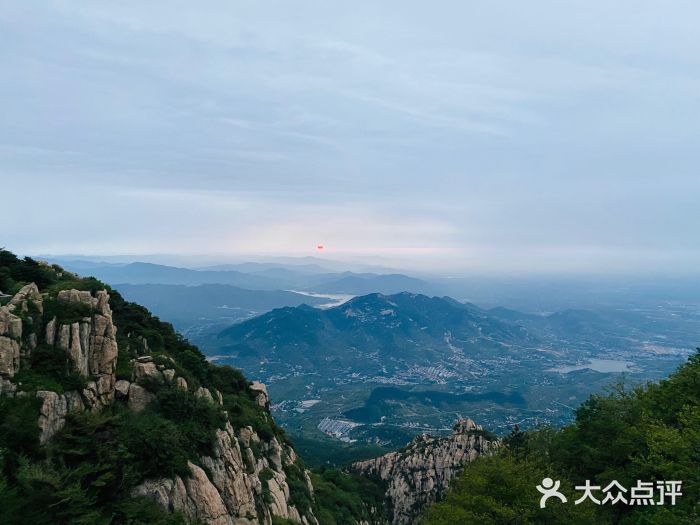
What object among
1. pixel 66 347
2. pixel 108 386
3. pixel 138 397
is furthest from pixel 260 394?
pixel 66 347

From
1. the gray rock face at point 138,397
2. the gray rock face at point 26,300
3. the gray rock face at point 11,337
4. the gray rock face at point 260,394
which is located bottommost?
the gray rock face at point 260,394

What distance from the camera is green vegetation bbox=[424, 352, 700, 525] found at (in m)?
22.0

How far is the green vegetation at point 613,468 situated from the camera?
22.0 metres

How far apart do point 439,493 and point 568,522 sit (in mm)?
58814

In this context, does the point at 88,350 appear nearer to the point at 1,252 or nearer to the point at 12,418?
the point at 12,418

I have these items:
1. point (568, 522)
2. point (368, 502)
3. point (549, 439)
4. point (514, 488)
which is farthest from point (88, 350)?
point (368, 502)

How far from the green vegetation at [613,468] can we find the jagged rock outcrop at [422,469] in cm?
4170

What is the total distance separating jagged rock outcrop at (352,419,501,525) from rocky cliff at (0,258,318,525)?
50623mm

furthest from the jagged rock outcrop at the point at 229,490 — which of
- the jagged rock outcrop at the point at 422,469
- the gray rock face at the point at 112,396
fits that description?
the jagged rock outcrop at the point at 422,469

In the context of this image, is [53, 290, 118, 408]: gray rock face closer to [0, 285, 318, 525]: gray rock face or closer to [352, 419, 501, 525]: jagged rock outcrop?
[0, 285, 318, 525]: gray rock face

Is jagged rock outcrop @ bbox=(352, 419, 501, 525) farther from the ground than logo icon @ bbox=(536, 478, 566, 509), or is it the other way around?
logo icon @ bbox=(536, 478, 566, 509)

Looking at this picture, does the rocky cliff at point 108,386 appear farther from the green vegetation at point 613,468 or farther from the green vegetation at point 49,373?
the green vegetation at point 613,468

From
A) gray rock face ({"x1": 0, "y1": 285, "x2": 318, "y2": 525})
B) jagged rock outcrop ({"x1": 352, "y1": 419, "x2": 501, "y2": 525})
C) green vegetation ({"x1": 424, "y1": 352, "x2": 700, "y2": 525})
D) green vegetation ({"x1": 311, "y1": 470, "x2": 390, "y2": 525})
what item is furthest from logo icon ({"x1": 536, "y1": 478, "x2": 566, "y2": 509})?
jagged rock outcrop ({"x1": 352, "y1": 419, "x2": 501, "y2": 525})

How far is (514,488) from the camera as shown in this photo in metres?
→ 24.8
